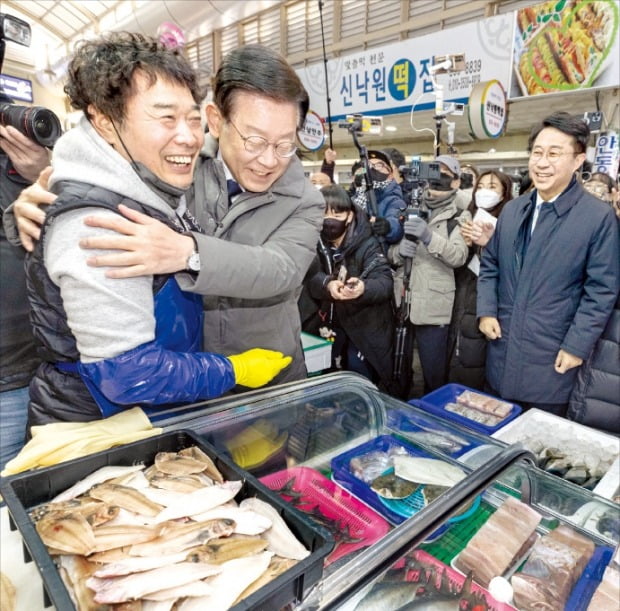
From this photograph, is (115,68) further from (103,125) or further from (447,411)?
(447,411)

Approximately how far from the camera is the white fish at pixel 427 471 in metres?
1.04

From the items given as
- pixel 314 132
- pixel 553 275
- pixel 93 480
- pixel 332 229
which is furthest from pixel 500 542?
pixel 314 132

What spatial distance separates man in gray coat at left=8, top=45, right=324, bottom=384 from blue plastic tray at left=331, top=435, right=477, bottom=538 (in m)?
0.43

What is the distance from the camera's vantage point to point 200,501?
0.78 m

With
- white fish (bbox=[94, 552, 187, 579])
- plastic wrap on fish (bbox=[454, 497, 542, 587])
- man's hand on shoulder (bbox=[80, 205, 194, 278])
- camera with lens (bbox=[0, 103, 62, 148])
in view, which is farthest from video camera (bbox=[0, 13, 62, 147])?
plastic wrap on fish (bbox=[454, 497, 542, 587])

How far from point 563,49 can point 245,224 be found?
6.05 metres

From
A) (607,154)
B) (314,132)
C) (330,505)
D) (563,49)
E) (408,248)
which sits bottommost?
(330,505)

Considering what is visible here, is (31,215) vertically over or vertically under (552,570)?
over

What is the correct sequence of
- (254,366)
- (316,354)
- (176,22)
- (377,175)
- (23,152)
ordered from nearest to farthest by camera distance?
(254,366) < (23,152) < (316,354) < (377,175) < (176,22)

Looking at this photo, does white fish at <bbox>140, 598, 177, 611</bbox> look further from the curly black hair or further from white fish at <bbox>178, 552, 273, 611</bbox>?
the curly black hair

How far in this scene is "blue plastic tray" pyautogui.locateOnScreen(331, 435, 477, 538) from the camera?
1001 mm

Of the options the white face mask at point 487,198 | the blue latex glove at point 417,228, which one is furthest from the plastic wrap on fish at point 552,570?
the white face mask at point 487,198

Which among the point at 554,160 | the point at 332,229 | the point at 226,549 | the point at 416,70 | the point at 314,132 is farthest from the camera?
the point at 314,132

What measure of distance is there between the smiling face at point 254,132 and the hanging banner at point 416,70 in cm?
493
